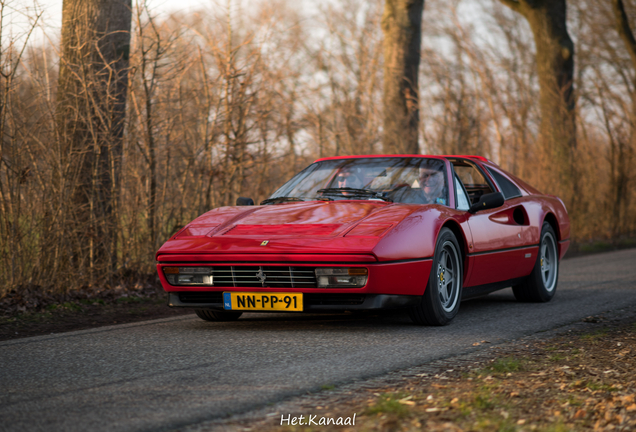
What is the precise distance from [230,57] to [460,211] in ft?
13.6

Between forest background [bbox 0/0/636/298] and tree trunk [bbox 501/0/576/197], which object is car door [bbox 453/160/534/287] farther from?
tree trunk [bbox 501/0/576/197]

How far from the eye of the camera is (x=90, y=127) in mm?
7578

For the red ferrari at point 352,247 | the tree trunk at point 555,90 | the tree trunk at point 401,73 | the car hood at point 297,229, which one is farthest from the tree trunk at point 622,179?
the car hood at point 297,229

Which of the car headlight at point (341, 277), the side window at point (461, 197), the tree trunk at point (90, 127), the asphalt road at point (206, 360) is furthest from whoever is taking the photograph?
the tree trunk at point (90, 127)

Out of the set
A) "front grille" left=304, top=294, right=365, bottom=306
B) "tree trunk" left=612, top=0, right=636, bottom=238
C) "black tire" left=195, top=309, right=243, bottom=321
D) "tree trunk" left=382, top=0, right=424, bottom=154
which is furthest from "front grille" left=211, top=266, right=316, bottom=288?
"tree trunk" left=612, top=0, right=636, bottom=238

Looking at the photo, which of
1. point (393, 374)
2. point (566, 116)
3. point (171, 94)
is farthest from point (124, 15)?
point (566, 116)

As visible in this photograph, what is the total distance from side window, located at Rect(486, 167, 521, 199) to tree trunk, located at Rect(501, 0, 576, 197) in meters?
8.66

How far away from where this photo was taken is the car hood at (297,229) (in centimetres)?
523

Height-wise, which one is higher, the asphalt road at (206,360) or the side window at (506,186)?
the side window at (506,186)

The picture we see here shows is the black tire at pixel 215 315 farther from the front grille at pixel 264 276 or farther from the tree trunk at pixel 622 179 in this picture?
the tree trunk at pixel 622 179

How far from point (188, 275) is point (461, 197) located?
2.53 metres

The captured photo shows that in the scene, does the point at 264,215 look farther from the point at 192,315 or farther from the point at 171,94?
the point at 171,94

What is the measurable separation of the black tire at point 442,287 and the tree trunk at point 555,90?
10585mm

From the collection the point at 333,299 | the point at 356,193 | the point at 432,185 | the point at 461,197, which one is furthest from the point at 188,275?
the point at 461,197
